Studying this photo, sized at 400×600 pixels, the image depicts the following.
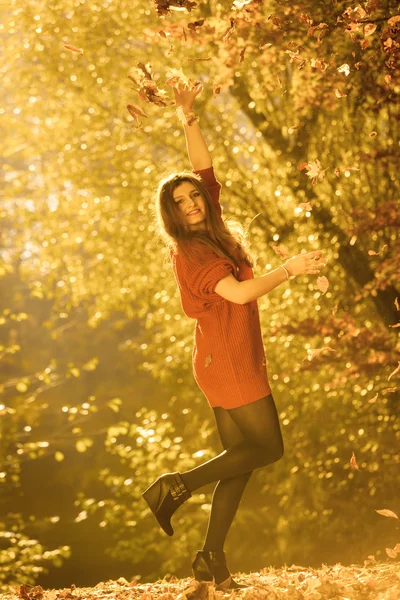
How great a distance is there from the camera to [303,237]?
24.0 ft

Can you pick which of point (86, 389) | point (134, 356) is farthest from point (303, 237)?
point (86, 389)

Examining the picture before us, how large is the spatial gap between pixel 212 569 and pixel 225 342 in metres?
1.15

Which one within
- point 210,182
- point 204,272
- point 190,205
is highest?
point 210,182

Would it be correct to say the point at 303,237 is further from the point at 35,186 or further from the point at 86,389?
the point at 86,389

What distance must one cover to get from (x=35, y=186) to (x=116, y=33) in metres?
2.19

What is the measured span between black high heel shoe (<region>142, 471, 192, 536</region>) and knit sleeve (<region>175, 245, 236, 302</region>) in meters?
0.91

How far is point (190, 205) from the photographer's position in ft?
12.5

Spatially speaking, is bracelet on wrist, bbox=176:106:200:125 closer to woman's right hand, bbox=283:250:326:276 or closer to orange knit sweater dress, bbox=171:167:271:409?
orange knit sweater dress, bbox=171:167:271:409

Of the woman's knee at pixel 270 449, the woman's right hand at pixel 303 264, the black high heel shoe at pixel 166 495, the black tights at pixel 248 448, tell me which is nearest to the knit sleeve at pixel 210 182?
the woman's right hand at pixel 303 264

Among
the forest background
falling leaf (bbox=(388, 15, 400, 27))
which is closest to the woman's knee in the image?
falling leaf (bbox=(388, 15, 400, 27))

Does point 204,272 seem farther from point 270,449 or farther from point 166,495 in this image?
point 166,495

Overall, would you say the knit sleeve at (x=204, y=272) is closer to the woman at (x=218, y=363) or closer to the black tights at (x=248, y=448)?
the woman at (x=218, y=363)

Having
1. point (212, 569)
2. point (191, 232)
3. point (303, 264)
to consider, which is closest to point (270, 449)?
point (212, 569)

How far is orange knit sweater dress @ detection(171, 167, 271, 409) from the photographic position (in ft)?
12.2
